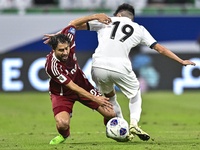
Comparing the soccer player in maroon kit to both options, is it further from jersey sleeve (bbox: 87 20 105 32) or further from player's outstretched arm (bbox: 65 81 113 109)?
jersey sleeve (bbox: 87 20 105 32)

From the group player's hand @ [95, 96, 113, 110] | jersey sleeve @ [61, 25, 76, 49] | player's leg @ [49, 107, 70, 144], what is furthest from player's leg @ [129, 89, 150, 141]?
jersey sleeve @ [61, 25, 76, 49]

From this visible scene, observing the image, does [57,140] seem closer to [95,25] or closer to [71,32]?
[71,32]

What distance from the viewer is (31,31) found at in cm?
1527

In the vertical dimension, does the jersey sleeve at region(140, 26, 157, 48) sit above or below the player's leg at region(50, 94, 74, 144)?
above

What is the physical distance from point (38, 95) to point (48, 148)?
316 inches

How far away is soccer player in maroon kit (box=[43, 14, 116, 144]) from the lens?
18.1 feet

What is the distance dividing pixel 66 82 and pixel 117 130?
3.05 feet

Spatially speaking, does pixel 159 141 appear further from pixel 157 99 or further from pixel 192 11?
pixel 192 11

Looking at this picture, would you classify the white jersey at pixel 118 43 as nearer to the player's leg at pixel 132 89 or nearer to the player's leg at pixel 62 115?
the player's leg at pixel 132 89

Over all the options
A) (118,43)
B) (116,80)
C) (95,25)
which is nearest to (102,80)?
(116,80)

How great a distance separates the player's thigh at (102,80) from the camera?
18.9 ft

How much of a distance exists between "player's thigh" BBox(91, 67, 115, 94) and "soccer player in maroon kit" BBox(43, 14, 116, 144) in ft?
0.50

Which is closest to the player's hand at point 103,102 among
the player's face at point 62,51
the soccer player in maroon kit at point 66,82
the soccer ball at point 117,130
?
the soccer player in maroon kit at point 66,82

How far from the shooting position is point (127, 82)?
5828 millimetres
